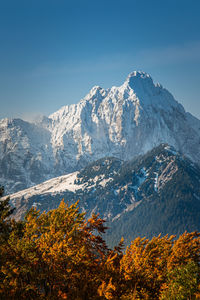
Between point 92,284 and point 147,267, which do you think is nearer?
point 92,284

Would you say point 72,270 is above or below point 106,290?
above

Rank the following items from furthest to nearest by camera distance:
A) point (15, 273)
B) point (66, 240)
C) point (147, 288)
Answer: point (147, 288) < point (66, 240) < point (15, 273)

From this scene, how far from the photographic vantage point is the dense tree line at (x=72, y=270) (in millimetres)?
33000

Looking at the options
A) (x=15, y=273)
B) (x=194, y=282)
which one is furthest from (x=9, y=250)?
(x=194, y=282)

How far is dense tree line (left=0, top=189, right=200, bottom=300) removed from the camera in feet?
108

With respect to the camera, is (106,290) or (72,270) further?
(72,270)

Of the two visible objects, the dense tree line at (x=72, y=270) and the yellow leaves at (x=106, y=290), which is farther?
the dense tree line at (x=72, y=270)

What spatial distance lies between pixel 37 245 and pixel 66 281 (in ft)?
16.1

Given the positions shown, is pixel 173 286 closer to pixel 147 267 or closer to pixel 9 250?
pixel 147 267

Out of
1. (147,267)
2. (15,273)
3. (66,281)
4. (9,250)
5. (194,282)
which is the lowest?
(194,282)

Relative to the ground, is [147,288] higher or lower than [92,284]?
lower

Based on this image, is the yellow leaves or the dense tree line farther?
the dense tree line

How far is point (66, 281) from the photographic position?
34.9 meters

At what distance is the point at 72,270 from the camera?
34750 mm
